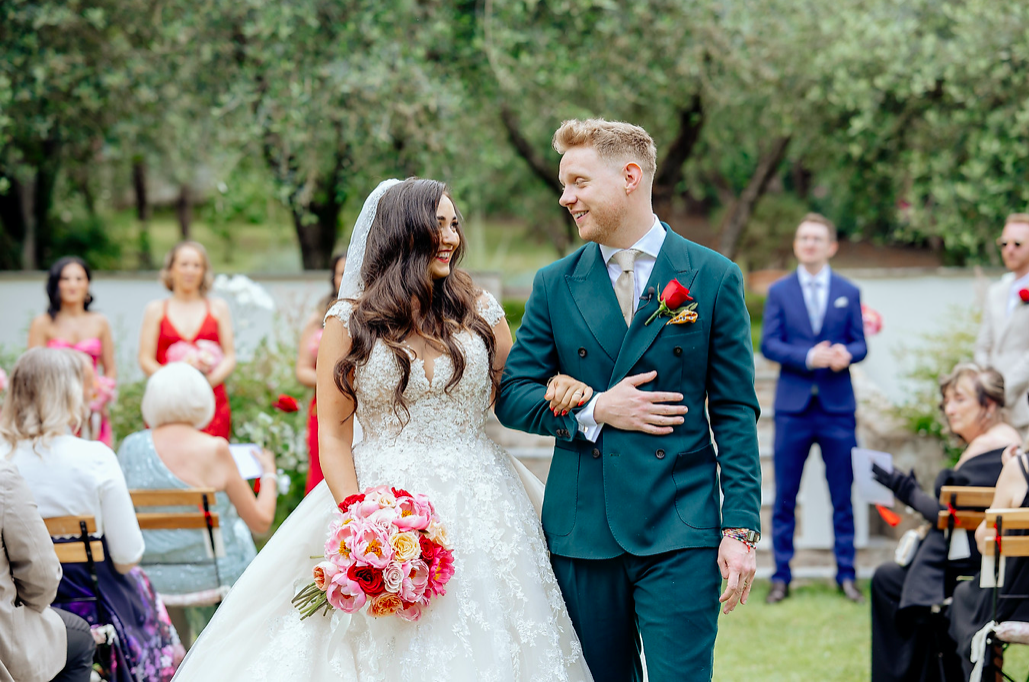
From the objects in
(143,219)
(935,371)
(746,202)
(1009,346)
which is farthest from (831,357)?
(143,219)

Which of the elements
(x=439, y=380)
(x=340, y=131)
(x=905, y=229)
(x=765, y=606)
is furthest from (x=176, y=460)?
(x=905, y=229)

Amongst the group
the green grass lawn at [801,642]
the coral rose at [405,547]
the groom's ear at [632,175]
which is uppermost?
the groom's ear at [632,175]

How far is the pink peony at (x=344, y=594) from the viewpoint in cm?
263

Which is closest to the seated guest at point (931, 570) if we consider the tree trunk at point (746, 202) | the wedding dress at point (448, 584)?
the wedding dress at point (448, 584)

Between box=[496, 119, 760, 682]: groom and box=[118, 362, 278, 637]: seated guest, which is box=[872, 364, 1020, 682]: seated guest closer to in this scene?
box=[496, 119, 760, 682]: groom

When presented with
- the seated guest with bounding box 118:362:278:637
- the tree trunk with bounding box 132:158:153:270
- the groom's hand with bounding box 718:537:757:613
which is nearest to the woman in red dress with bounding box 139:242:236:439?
the seated guest with bounding box 118:362:278:637

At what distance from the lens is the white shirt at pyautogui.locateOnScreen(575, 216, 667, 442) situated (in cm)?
291

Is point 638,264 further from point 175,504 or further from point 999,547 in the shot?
point 175,504

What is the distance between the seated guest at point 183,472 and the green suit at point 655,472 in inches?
72.2

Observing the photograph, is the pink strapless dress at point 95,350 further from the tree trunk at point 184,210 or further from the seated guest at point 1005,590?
the tree trunk at point 184,210

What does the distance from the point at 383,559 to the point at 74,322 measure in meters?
5.05

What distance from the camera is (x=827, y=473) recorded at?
627 centimetres

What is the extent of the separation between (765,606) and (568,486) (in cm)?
357

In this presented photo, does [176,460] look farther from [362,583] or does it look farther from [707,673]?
[707,673]
